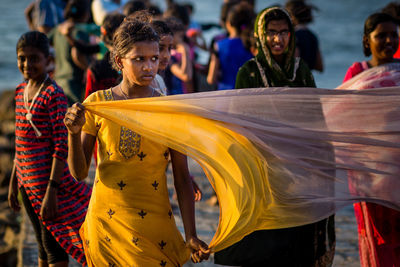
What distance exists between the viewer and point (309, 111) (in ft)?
12.4

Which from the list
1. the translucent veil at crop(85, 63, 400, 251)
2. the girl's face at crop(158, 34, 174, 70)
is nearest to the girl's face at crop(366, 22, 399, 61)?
the translucent veil at crop(85, 63, 400, 251)

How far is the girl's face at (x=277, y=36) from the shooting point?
4.49m

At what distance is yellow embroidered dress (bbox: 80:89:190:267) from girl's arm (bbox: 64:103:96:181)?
0.20 ft

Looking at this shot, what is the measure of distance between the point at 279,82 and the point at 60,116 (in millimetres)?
1563

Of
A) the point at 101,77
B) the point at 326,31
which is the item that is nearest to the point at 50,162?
the point at 101,77

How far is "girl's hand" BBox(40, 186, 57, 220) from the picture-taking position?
4184 mm

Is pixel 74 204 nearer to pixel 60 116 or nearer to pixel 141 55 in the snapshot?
pixel 60 116

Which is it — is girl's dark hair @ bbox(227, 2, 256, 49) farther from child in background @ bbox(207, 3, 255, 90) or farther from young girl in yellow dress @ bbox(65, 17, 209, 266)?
young girl in yellow dress @ bbox(65, 17, 209, 266)

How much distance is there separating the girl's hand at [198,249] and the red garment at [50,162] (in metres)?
1.27

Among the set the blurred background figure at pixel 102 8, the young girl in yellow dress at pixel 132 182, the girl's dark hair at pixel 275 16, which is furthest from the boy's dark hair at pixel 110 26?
the blurred background figure at pixel 102 8

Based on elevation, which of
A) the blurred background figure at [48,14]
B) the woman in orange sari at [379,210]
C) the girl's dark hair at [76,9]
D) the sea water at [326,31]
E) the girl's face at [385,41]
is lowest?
the woman in orange sari at [379,210]

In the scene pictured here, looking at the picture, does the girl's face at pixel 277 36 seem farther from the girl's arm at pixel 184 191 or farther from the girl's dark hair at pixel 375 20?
the girl's arm at pixel 184 191

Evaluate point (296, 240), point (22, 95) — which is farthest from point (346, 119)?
point (22, 95)

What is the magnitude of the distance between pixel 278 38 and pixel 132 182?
1.78m
